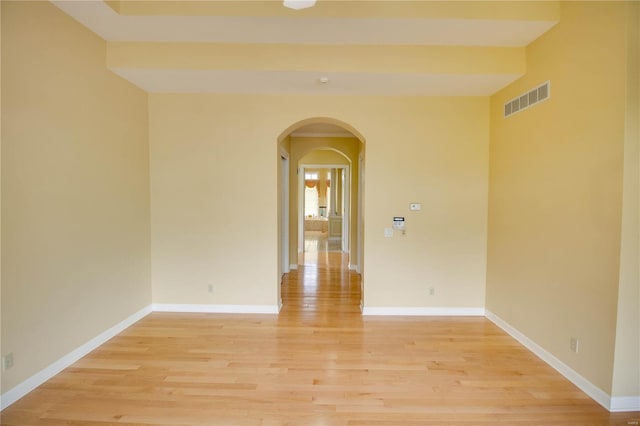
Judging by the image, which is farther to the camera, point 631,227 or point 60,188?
point 60,188

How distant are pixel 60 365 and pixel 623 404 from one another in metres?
4.23

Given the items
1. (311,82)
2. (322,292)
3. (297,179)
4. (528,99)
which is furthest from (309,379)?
(297,179)

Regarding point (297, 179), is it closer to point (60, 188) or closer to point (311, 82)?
Result: point (311, 82)

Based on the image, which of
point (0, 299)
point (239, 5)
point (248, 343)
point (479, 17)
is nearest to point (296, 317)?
point (248, 343)

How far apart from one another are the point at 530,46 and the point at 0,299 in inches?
187

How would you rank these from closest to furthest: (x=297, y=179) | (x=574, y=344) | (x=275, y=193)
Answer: (x=574, y=344) → (x=275, y=193) → (x=297, y=179)

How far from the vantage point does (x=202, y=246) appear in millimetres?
3771

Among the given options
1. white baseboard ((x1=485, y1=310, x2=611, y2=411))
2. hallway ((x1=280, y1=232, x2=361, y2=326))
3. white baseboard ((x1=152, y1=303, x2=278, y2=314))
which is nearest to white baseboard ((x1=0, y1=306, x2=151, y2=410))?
white baseboard ((x1=152, y1=303, x2=278, y2=314))

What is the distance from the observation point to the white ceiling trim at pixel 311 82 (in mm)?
3041

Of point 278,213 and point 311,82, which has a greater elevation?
point 311,82

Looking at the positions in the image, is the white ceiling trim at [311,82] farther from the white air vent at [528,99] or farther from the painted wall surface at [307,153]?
the painted wall surface at [307,153]

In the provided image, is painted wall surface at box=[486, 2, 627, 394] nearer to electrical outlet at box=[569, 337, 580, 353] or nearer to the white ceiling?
electrical outlet at box=[569, 337, 580, 353]

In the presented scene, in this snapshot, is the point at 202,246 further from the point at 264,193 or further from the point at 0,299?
the point at 0,299

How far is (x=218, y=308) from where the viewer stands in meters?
3.81
